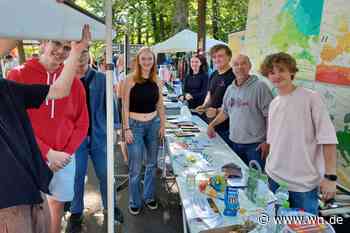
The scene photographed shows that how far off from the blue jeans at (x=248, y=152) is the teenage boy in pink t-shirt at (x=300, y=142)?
810 millimetres

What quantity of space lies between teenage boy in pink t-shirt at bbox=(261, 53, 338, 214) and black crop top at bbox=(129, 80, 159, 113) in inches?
55.8

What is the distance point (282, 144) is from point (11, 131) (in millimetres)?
1548

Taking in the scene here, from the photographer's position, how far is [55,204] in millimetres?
2326

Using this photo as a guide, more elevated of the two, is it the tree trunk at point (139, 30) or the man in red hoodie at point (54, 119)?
the tree trunk at point (139, 30)

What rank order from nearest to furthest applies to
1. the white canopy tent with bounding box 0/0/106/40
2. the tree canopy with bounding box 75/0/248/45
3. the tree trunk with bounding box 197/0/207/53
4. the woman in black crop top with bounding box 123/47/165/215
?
the white canopy tent with bounding box 0/0/106/40 → the woman in black crop top with bounding box 123/47/165/215 → the tree trunk with bounding box 197/0/207/53 → the tree canopy with bounding box 75/0/248/45

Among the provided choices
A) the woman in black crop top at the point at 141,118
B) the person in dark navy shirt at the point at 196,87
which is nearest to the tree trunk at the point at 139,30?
the person in dark navy shirt at the point at 196,87

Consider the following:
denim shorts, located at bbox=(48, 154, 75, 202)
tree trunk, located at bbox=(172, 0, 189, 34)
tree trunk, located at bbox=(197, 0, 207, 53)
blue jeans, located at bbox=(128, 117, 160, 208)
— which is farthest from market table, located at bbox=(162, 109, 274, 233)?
tree trunk, located at bbox=(172, 0, 189, 34)

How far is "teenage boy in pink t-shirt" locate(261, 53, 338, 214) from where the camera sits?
1885 millimetres

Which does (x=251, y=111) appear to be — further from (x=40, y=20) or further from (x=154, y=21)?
(x=154, y=21)

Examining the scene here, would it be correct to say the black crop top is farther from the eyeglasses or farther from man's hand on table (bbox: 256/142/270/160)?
the eyeglasses

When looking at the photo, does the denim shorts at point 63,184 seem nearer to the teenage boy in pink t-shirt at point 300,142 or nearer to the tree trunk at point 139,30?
the teenage boy in pink t-shirt at point 300,142

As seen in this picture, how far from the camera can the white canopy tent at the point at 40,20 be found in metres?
1.11

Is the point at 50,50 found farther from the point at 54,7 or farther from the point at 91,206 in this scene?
the point at 91,206

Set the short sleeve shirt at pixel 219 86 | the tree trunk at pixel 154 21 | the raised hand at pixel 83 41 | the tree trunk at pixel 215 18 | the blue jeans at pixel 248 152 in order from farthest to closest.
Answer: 1. the tree trunk at pixel 154 21
2. the tree trunk at pixel 215 18
3. the short sleeve shirt at pixel 219 86
4. the blue jeans at pixel 248 152
5. the raised hand at pixel 83 41
